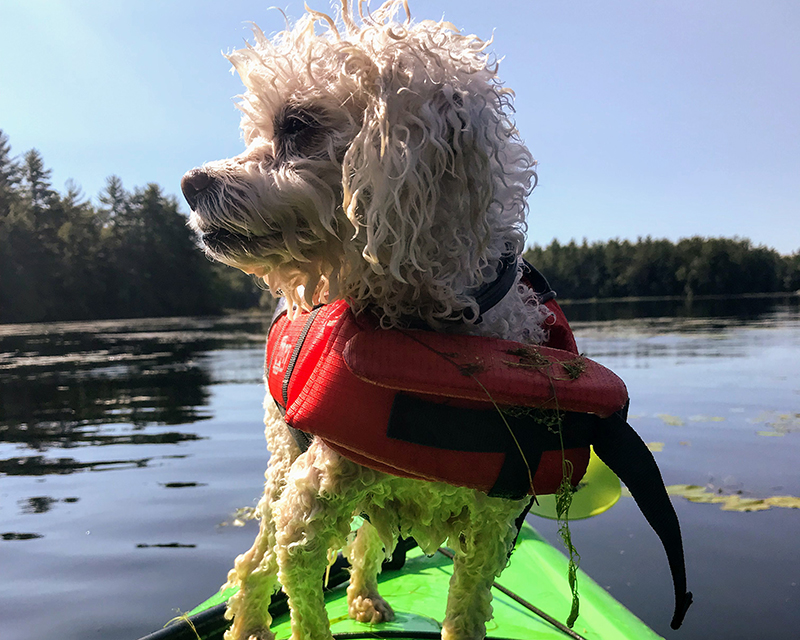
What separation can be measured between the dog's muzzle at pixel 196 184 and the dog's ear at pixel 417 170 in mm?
453

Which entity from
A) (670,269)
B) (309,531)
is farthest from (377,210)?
(670,269)

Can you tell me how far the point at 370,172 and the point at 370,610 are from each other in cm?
233

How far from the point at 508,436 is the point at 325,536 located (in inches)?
30.0

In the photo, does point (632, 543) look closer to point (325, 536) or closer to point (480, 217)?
point (325, 536)

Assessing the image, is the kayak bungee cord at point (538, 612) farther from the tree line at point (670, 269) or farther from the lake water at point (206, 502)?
the tree line at point (670, 269)

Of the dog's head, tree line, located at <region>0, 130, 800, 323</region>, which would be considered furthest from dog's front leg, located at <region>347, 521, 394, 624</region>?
tree line, located at <region>0, 130, 800, 323</region>

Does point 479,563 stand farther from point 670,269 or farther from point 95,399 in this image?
point 670,269

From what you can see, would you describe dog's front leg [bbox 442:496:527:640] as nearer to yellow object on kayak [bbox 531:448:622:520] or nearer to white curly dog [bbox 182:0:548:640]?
white curly dog [bbox 182:0:548:640]

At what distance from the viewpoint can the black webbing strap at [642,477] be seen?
6.45ft

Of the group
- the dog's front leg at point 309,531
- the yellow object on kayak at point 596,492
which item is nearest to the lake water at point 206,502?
the yellow object on kayak at point 596,492

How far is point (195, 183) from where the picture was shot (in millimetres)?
1836

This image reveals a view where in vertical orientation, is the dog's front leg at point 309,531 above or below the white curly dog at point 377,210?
below

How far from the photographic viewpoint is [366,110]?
1.75 metres

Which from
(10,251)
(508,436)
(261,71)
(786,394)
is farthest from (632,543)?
(10,251)
